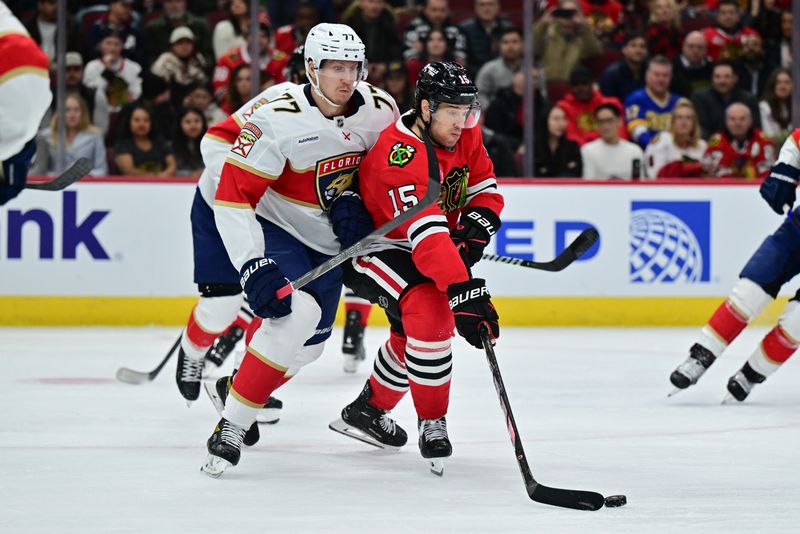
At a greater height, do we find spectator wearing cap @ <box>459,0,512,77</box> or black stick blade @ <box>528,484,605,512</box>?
spectator wearing cap @ <box>459,0,512,77</box>

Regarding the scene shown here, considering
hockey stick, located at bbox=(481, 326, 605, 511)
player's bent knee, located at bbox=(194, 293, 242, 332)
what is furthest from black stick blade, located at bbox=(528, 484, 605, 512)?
player's bent knee, located at bbox=(194, 293, 242, 332)

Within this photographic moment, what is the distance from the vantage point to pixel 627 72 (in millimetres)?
7273

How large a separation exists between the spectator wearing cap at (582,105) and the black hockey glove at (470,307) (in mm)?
4073

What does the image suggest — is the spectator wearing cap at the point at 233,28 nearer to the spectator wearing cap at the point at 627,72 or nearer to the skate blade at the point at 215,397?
the spectator wearing cap at the point at 627,72

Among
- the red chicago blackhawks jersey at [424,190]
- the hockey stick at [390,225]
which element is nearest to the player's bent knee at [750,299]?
the red chicago blackhawks jersey at [424,190]

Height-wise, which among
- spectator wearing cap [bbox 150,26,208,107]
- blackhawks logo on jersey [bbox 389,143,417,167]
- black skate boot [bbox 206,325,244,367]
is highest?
blackhawks logo on jersey [bbox 389,143,417,167]

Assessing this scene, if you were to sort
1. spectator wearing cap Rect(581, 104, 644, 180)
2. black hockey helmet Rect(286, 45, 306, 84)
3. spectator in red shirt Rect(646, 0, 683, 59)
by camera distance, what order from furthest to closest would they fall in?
spectator in red shirt Rect(646, 0, 683, 59) < spectator wearing cap Rect(581, 104, 644, 180) < black hockey helmet Rect(286, 45, 306, 84)

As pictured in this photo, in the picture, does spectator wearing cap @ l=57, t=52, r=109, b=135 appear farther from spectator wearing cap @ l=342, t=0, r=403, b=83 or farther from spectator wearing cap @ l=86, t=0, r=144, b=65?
spectator wearing cap @ l=342, t=0, r=403, b=83

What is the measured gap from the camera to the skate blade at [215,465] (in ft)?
10.1

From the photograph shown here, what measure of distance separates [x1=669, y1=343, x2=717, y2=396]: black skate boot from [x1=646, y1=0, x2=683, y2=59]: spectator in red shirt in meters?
3.36

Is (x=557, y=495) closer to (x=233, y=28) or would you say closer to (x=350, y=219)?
(x=350, y=219)

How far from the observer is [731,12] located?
291 inches

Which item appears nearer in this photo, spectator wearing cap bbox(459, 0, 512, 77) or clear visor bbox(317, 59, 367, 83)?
clear visor bbox(317, 59, 367, 83)

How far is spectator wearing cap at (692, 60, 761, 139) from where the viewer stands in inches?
275
